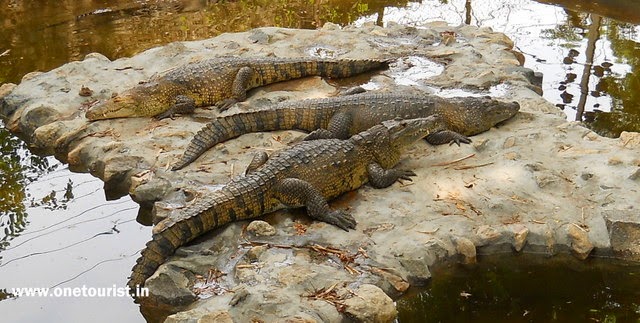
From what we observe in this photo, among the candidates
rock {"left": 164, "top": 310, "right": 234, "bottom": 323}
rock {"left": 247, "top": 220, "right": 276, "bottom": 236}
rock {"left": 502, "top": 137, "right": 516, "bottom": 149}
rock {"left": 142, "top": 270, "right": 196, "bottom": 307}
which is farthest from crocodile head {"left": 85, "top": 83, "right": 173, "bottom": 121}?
rock {"left": 164, "top": 310, "right": 234, "bottom": 323}

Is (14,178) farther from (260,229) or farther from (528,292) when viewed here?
(528,292)

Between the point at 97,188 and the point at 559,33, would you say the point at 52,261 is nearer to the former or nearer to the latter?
the point at 97,188

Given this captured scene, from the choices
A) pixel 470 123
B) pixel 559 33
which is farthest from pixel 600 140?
pixel 559 33

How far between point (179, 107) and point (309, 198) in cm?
248

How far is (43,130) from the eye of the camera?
672 centimetres

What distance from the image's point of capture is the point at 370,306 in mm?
4066

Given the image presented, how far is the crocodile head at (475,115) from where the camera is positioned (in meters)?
6.16

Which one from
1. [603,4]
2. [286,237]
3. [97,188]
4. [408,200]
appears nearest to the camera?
[286,237]

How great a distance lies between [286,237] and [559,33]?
272 inches

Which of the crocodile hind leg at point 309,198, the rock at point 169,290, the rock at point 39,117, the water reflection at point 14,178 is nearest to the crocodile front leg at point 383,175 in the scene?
the crocodile hind leg at point 309,198

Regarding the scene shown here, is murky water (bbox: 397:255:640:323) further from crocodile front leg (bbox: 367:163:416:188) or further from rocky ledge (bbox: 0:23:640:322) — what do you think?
crocodile front leg (bbox: 367:163:416:188)

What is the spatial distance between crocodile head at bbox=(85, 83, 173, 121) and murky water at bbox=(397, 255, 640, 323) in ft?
11.4

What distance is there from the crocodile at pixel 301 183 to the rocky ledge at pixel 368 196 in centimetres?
9

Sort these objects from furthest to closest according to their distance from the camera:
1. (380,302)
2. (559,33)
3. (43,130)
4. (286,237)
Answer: (559,33), (43,130), (286,237), (380,302)
